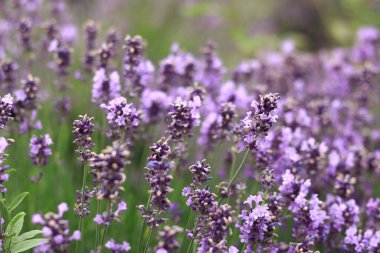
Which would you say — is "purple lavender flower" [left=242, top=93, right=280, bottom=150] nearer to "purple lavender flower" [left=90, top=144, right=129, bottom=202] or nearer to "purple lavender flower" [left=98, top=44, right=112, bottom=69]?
"purple lavender flower" [left=90, top=144, right=129, bottom=202]

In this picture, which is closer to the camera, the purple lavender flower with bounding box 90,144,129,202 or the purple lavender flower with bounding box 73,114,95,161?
the purple lavender flower with bounding box 90,144,129,202

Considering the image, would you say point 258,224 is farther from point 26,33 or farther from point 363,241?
point 26,33

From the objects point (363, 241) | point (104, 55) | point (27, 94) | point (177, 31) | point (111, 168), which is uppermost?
point (177, 31)

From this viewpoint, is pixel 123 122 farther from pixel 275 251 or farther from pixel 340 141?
pixel 340 141

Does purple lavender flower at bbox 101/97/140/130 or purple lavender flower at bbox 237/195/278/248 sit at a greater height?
purple lavender flower at bbox 101/97/140/130

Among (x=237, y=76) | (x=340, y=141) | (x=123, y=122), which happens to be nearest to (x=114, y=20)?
(x=237, y=76)

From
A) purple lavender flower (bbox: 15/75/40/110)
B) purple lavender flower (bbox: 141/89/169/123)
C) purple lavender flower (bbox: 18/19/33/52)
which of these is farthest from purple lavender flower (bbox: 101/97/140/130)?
purple lavender flower (bbox: 18/19/33/52)

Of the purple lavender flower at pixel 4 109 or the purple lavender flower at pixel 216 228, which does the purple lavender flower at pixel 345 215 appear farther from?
the purple lavender flower at pixel 4 109

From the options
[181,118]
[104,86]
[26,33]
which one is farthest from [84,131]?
[26,33]

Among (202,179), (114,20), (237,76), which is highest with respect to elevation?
(114,20)
